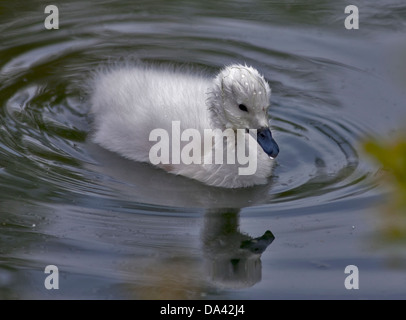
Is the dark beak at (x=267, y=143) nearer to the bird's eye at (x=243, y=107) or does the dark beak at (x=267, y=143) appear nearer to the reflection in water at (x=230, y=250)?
the bird's eye at (x=243, y=107)

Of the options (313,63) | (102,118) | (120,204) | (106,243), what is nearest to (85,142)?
(102,118)

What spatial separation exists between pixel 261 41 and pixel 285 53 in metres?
0.29

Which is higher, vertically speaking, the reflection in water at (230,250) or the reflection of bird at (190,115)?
the reflection of bird at (190,115)

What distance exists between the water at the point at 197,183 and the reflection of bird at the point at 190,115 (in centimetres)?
10

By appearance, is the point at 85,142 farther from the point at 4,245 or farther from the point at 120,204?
the point at 4,245

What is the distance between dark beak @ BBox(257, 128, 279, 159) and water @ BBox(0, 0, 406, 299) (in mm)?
262

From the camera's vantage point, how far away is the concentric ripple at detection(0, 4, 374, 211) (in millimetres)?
5023

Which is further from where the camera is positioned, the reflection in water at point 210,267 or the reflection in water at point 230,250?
the reflection in water at point 230,250

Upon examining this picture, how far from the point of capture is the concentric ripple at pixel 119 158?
5023mm

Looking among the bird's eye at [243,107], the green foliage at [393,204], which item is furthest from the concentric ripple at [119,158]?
the bird's eye at [243,107]

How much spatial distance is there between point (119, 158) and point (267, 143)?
105 centimetres

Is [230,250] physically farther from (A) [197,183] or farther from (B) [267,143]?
Result: (A) [197,183]

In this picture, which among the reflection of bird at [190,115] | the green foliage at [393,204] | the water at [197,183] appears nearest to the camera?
the green foliage at [393,204]

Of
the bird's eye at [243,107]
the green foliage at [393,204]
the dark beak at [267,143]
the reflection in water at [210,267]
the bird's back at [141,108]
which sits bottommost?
the reflection in water at [210,267]
